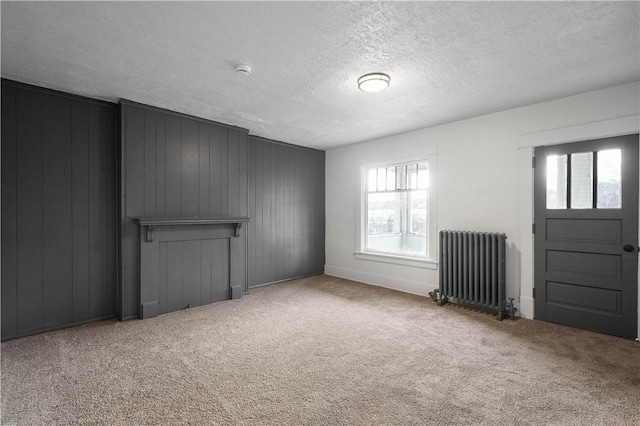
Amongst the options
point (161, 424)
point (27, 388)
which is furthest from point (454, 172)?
point (27, 388)

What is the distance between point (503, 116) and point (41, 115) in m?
5.21

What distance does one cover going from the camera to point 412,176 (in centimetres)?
493

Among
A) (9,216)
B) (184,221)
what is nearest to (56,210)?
(9,216)

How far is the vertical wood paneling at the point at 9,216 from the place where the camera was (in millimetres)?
2957

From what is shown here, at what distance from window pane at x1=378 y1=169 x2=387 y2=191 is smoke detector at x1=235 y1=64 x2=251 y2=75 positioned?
125 inches

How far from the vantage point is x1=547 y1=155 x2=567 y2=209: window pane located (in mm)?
3447

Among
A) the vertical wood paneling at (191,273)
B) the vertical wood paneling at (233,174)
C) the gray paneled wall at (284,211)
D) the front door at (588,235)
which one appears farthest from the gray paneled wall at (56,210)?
the front door at (588,235)

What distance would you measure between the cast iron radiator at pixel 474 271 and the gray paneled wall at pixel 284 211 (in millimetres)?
2484

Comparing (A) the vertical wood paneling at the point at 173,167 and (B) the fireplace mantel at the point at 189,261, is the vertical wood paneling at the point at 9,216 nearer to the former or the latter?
(B) the fireplace mantel at the point at 189,261

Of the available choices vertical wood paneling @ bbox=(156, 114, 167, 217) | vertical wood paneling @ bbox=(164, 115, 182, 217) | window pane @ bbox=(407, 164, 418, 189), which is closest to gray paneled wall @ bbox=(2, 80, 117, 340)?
vertical wood paneling @ bbox=(156, 114, 167, 217)

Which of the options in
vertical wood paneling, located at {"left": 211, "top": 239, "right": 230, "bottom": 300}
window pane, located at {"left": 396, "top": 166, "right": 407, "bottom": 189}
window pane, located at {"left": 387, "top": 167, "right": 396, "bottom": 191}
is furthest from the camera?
window pane, located at {"left": 387, "top": 167, "right": 396, "bottom": 191}

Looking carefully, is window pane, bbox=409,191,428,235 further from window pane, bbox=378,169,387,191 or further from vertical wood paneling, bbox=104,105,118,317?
vertical wood paneling, bbox=104,105,118,317

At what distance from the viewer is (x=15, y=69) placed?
2.75 meters

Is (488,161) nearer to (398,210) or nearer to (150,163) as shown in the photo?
(398,210)
